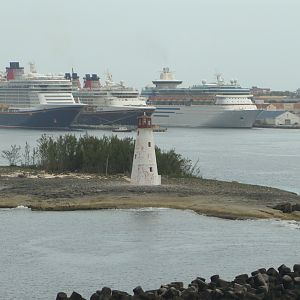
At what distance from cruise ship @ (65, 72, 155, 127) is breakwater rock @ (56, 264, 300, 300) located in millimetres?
103260

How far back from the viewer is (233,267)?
28.8 m

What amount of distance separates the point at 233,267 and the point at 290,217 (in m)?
9.29

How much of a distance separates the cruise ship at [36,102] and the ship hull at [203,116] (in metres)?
15.0

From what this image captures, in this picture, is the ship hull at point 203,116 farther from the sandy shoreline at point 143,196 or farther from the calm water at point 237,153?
the sandy shoreline at point 143,196

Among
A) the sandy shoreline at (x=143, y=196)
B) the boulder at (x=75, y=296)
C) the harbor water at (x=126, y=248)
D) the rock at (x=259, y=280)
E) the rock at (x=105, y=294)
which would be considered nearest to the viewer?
the rock at (x=105, y=294)

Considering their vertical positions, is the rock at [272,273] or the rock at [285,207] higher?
the rock at [285,207]

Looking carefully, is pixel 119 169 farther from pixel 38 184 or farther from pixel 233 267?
pixel 233 267

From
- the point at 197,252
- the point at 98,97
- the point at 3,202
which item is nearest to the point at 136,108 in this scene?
the point at 98,97

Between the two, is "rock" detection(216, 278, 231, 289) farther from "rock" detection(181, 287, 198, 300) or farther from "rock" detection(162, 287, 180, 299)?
"rock" detection(162, 287, 180, 299)

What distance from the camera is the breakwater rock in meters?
23.3

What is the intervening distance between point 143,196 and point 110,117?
91368mm

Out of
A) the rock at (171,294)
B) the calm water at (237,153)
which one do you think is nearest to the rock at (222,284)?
the rock at (171,294)

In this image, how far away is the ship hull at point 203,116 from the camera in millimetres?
134875

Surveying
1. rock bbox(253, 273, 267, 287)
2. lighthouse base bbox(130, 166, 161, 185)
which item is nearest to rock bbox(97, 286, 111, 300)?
rock bbox(253, 273, 267, 287)
